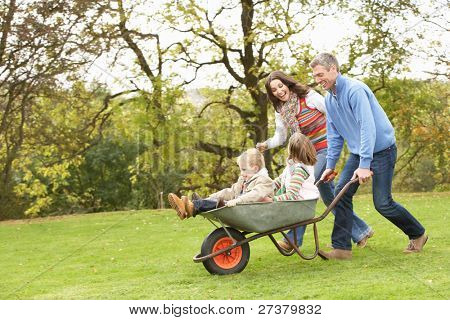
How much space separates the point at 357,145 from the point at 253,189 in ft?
2.71

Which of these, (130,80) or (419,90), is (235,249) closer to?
(130,80)

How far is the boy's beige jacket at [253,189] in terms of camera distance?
453cm

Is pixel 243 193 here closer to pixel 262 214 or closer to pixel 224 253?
pixel 262 214

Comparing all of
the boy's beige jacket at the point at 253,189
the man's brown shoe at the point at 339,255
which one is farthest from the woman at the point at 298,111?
the man's brown shoe at the point at 339,255

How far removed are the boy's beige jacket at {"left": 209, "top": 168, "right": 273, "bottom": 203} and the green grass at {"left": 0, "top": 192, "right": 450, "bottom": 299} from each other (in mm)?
524

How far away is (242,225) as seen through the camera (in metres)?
4.40

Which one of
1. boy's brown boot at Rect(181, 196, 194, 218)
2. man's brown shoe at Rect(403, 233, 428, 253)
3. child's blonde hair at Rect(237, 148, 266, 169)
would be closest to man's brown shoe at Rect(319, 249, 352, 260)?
man's brown shoe at Rect(403, 233, 428, 253)

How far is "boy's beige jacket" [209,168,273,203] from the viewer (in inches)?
178

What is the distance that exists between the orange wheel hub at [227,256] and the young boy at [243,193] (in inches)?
9.8

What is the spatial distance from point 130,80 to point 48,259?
7.52 meters

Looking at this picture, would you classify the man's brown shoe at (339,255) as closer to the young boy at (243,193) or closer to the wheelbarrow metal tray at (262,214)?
the wheelbarrow metal tray at (262,214)

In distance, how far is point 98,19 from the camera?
1185cm

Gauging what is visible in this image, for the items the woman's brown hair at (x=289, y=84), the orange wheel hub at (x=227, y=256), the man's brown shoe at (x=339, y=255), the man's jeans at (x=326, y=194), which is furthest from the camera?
the man's jeans at (x=326, y=194)

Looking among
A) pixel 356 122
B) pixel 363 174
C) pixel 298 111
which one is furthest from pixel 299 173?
pixel 298 111
